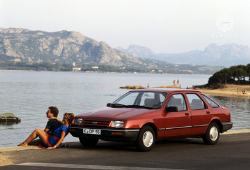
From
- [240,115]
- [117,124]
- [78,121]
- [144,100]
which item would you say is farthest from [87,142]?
[240,115]

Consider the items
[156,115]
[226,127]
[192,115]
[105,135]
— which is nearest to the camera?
[105,135]

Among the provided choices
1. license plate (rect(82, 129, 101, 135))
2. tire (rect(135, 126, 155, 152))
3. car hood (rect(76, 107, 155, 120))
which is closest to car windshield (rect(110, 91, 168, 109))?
car hood (rect(76, 107, 155, 120))

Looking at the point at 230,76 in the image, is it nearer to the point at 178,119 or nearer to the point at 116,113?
the point at 178,119

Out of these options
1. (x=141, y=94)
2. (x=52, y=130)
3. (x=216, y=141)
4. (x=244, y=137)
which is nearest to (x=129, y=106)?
(x=141, y=94)

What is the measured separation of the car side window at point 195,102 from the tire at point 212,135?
24.5 inches

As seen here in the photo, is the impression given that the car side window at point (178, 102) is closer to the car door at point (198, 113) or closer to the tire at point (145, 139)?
the car door at point (198, 113)

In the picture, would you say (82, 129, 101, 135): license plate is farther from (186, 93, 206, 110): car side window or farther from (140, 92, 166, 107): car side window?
(186, 93, 206, 110): car side window

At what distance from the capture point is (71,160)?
8883mm

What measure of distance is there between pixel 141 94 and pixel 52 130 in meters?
→ 2.63

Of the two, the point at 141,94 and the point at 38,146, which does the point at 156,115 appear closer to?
the point at 141,94

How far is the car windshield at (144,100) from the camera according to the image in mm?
10969

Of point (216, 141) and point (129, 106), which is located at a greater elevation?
point (129, 106)

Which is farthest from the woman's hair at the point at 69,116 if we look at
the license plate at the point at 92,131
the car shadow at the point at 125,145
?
the car shadow at the point at 125,145

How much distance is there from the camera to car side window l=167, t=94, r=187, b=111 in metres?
11.2
